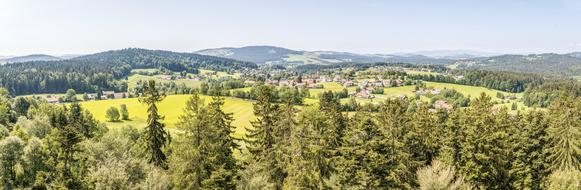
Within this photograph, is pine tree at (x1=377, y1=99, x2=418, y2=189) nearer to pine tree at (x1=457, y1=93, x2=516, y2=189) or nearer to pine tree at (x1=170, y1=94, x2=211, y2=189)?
pine tree at (x1=457, y1=93, x2=516, y2=189)

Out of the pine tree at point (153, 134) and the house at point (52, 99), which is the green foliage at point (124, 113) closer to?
the pine tree at point (153, 134)

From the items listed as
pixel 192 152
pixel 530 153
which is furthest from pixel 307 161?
pixel 530 153

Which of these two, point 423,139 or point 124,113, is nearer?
point 423,139

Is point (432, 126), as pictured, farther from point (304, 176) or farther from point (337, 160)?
point (304, 176)

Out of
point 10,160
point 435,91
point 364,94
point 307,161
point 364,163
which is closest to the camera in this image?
point 307,161

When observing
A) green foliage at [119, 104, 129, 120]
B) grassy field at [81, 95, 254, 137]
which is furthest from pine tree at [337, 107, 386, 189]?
green foliage at [119, 104, 129, 120]

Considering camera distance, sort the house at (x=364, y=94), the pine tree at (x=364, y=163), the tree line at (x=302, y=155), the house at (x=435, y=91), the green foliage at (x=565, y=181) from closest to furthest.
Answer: the tree line at (x=302, y=155) → the pine tree at (x=364, y=163) → the green foliage at (x=565, y=181) → the house at (x=364, y=94) → the house at (x=435, y=91)

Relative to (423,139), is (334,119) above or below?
above

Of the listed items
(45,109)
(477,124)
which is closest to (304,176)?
(477,124)

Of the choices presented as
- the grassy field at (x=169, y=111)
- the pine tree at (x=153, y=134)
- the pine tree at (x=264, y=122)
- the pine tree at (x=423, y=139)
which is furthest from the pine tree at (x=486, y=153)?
the grassy field at (x=169, y=111)

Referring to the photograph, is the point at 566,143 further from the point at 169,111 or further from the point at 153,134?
the point at 169,111

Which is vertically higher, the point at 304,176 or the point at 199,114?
the point at 199,114
